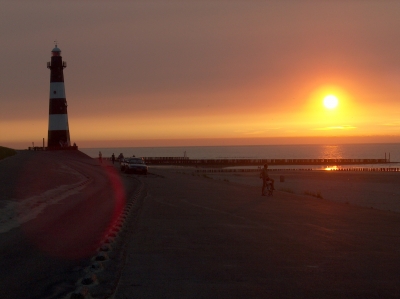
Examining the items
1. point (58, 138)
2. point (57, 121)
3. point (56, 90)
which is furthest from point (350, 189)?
point (56, 90)

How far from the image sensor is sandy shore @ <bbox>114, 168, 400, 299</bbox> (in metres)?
7.25

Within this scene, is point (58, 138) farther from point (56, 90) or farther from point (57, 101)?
point (56, 90)

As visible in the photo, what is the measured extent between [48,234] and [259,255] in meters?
4.81

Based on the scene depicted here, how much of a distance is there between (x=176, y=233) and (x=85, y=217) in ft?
11.9

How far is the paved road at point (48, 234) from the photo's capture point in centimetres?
740

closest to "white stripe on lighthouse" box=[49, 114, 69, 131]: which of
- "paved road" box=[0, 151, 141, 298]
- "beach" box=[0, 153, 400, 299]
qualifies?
"paved road" box=[0, 151, 141, 298]

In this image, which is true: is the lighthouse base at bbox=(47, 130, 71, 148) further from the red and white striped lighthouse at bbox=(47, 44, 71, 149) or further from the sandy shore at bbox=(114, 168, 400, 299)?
the sandy shore at bbox=(114, 168, 400, 299)

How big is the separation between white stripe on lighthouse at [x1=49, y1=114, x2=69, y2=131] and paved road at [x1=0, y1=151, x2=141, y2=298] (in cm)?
4071

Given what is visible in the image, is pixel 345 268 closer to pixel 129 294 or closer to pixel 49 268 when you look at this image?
pixel 129 294

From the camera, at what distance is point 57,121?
6347cm

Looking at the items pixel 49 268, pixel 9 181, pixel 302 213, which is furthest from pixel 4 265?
pixel 9 181

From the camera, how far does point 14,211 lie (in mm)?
15203

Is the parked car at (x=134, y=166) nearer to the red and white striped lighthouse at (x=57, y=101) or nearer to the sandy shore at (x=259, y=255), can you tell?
the red and white striped lighthouse at (x=57, y=101)

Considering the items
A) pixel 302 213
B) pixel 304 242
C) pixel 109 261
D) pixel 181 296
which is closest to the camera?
pixel 181 296
